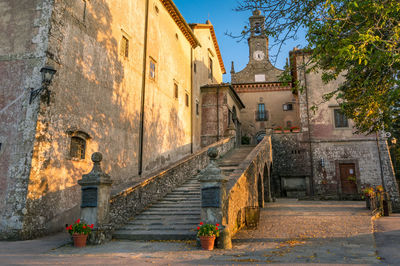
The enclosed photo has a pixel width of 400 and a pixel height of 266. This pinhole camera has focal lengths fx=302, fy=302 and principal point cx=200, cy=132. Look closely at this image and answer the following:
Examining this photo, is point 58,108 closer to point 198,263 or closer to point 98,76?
point 98,76

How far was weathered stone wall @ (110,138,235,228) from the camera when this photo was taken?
8430mm

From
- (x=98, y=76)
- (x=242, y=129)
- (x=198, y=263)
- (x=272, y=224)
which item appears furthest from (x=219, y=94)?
(x=198, y=263)

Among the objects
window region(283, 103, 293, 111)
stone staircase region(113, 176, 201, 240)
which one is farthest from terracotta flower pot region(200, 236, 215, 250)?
window region(283, 103, 293, 111)

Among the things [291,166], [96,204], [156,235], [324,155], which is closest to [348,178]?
[324,155]

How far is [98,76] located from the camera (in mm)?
11188

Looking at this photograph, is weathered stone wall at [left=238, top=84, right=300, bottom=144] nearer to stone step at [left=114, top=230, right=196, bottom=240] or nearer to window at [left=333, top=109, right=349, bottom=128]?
window at [left=333, top=109, right=349, bottom=128]

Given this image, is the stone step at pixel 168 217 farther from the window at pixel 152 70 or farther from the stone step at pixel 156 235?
the window at pixel 152 70

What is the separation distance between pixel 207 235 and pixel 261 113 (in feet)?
82.5

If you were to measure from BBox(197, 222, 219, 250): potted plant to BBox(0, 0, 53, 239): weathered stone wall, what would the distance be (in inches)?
185

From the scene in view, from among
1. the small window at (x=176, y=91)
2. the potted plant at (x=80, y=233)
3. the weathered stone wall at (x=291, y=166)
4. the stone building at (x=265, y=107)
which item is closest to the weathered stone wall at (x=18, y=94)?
the potted plant at (x=80, y=233)

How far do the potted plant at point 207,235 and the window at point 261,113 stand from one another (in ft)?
80.7

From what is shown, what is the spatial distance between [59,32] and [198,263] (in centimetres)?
801

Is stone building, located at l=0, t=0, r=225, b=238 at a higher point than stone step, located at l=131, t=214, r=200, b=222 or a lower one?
higher

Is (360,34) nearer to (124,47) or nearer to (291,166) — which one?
(124,47)
